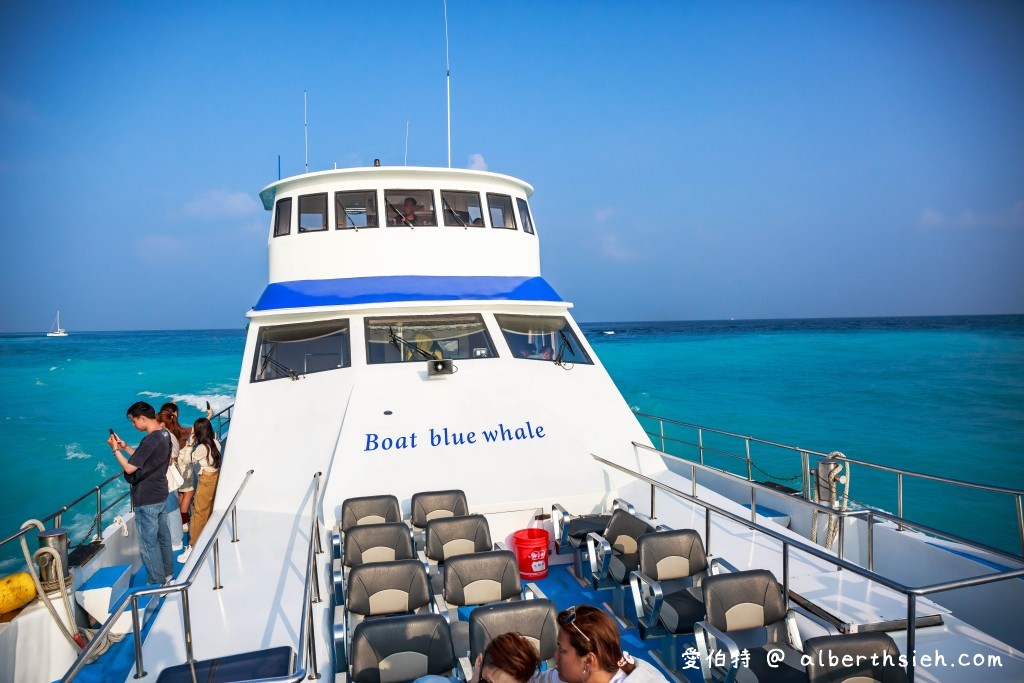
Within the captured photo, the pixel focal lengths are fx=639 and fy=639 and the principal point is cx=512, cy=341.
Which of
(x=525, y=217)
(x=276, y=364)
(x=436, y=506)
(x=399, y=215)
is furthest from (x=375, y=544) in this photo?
(x=525, y=217)

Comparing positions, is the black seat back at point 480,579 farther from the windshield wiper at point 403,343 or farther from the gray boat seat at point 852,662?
the windshield wiper at point 403,343

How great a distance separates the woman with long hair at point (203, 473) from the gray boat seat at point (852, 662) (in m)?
6.91

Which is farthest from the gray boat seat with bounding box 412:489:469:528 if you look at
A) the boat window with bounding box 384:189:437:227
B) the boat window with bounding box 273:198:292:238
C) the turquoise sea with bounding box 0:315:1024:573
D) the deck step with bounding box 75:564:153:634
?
the turquoise sea with bounding box 0:315:1024:573

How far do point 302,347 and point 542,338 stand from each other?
356 cm

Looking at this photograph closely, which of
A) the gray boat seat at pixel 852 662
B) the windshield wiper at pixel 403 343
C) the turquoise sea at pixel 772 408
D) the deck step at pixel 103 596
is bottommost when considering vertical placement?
the turquoise sea at pixel 772 408

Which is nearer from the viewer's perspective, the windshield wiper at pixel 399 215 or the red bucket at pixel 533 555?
the red bucket at pixel 533 555

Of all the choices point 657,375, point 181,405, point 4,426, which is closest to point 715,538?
point 181,405

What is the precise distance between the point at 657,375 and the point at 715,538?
54.4 m

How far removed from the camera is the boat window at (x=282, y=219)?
33.3 ft

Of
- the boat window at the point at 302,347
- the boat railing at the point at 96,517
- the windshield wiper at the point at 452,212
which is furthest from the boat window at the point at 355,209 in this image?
the boat railing at the point at 96,517

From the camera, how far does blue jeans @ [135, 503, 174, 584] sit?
6895 millimetres

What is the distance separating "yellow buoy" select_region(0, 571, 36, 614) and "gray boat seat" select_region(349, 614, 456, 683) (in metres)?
3.81

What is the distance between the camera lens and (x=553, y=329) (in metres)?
9.94

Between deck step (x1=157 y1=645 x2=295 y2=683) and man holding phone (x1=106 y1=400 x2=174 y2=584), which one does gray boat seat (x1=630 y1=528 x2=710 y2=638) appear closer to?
deck step (x1=157 y1=645 x2=295 y2=683)
